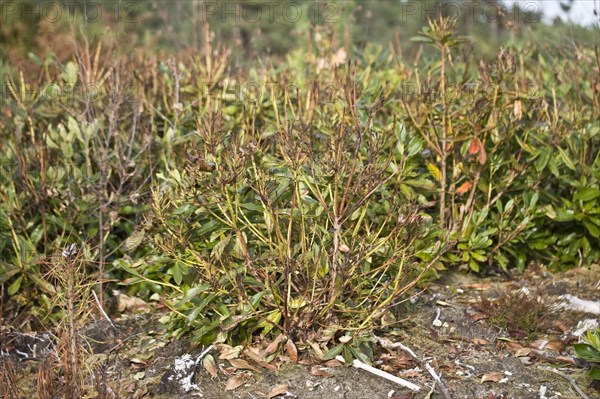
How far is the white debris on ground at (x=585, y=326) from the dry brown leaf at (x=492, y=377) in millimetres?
593

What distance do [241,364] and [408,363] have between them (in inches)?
27.5

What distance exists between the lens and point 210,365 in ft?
9.16

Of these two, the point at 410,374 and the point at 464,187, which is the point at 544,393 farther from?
the point at 464,187

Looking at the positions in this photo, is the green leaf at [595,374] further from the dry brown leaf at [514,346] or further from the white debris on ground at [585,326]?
the white debris on ground at [585,326]

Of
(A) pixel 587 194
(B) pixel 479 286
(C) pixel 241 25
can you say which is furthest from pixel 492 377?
(C) pixel 241 25

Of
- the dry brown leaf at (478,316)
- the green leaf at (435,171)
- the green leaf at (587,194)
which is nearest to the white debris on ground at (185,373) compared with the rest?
the dry brown leaf at (478,316)

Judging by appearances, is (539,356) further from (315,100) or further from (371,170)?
(315,100)

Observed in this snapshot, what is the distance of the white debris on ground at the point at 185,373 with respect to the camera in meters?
2.73

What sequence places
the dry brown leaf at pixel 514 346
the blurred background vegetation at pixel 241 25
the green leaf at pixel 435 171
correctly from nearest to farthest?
the dry brown leaf at pixel 514 346
the green leaf at pixel 435 171
the blurred background vegetation at pixel 241 25

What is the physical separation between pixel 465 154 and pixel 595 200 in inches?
29.8

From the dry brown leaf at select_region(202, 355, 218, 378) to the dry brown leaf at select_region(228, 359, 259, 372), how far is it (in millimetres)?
70

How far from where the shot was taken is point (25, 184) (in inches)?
142

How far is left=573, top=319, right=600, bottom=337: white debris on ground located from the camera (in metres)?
3.16

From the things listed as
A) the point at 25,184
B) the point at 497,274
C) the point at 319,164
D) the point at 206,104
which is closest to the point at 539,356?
the point at 497,274
